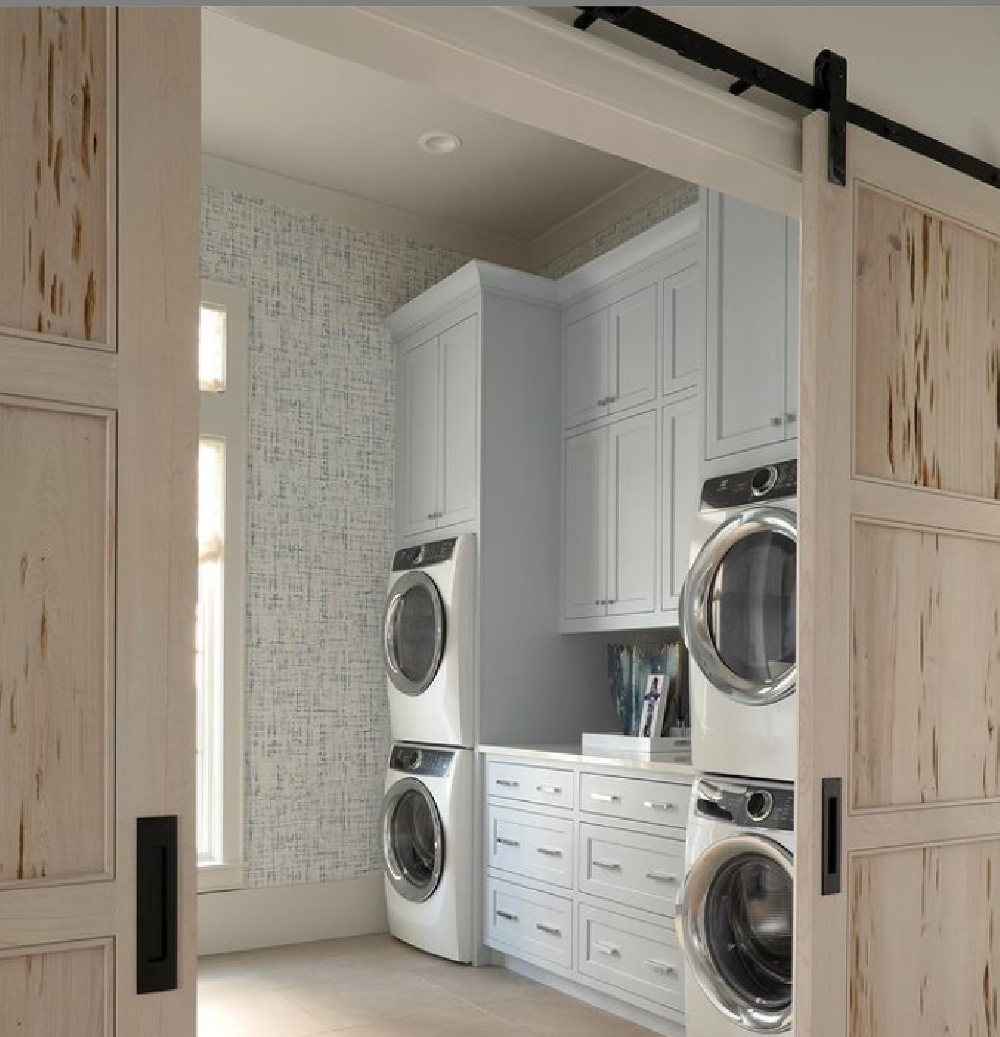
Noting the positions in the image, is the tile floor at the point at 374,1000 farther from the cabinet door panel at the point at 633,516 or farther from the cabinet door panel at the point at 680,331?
the cabinet door panel at the point at 680,331

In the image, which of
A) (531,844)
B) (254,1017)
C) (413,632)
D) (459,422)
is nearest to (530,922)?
(531,844)

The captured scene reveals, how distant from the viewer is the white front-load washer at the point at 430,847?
4453 mm

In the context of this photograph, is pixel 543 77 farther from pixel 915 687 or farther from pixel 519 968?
pixel 519 968

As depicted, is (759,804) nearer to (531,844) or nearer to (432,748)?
(531,844)

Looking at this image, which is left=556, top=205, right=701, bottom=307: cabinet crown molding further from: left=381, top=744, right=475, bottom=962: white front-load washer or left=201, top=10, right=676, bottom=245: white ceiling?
left=381, top=744, right=475, bottom=962: white front-load washer

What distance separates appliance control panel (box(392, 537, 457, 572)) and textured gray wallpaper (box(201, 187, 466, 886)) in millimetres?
146

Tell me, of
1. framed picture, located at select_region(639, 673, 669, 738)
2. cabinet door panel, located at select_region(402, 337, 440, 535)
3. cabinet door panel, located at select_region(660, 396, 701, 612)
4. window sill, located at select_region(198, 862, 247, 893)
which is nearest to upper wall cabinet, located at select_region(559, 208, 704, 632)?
cabinet door panel, located at select_region(660, 396, 701, 612)

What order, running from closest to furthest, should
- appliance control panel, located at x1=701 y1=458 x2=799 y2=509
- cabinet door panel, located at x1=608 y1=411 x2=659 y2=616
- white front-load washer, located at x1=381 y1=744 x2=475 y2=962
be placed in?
1. appliance control panel, located at x1=701 y1=458 x2=799 y2=509
2. cabinet door panel, located at x1=608 y1=411 x2=659 y2=616
3. white front-load washer, located at x1=381 y1=744 x2=475 y2=962

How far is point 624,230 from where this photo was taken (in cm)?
493

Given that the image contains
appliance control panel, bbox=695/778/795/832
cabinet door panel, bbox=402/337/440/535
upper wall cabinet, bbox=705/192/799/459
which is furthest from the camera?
cabinet door panel, bbox=402/337/440/535

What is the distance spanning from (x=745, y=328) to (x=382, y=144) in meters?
1.89

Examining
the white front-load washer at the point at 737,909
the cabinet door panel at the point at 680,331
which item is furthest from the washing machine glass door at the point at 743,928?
the cabinet door panel at the point at 680,331

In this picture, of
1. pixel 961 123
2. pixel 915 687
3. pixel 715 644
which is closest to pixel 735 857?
pixel 715 644

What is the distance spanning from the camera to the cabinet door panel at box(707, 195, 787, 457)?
10.9ft
